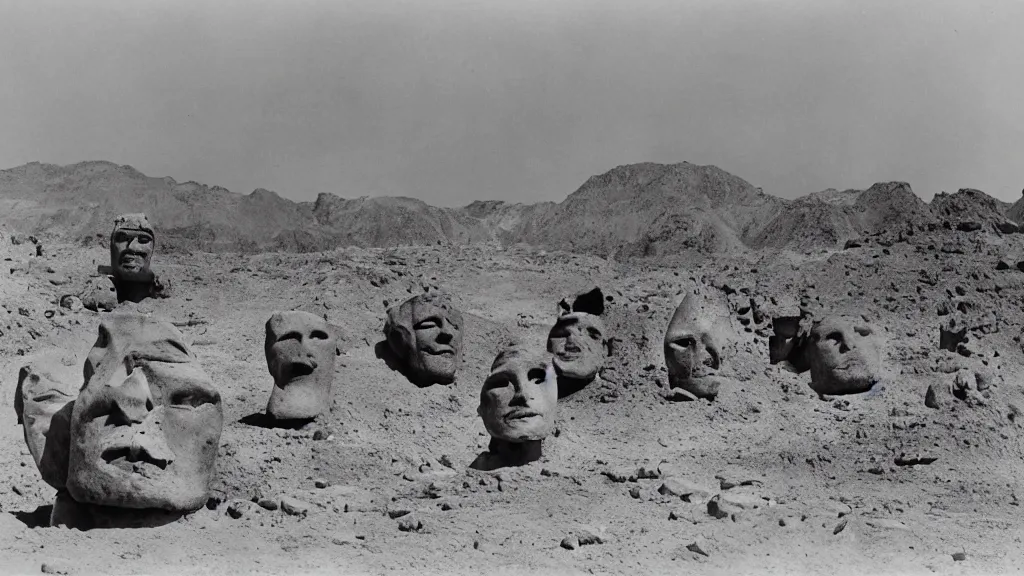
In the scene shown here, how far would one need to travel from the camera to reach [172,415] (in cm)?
830

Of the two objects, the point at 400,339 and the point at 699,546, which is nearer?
the point at 699,546

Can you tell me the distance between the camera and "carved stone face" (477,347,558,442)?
1177 cm

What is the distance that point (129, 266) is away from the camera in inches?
702

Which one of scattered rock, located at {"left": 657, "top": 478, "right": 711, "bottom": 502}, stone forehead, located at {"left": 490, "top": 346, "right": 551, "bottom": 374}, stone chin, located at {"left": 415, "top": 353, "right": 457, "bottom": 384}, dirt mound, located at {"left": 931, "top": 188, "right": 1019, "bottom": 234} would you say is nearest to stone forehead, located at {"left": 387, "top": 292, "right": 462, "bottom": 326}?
stone chin, located at {"left": 415, "top": 353, "right": 457, "bottom": 384}

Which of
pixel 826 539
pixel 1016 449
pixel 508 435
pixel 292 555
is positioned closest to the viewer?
pixel 292 555

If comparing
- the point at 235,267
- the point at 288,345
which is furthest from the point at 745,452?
the point at 235,267

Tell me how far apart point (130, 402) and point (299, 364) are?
16.2ft

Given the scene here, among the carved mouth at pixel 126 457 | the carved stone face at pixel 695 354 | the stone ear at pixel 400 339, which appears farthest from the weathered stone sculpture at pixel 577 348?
the carved mouth at pixel 126 457

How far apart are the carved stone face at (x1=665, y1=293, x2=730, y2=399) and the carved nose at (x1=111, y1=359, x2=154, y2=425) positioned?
8.38 meters

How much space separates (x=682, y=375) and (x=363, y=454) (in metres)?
4.99

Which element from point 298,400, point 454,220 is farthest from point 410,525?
point 454,220

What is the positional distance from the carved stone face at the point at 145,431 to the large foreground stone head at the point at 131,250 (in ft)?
31.4

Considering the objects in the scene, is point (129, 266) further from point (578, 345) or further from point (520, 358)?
point (520, 358)

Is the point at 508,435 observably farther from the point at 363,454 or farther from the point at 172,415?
the point at 172,415
